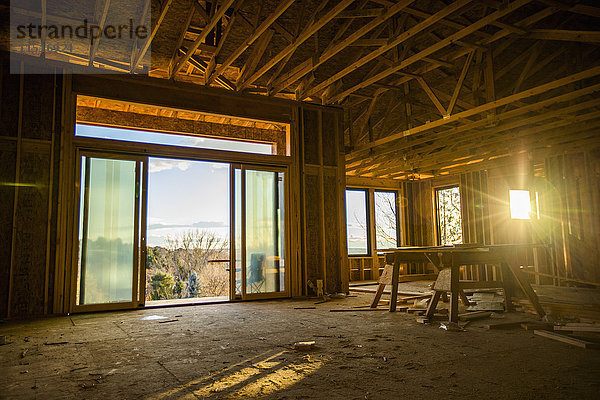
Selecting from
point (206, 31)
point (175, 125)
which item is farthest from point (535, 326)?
point (175, 125)

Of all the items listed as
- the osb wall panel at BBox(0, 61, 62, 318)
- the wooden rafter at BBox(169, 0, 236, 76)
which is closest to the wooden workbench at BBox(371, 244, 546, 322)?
the wooden rafter at BBox(169, 0, 236, 76)

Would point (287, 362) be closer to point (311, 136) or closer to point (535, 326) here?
point (535, 326)

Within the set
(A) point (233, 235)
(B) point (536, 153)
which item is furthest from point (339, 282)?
(B) point (536, 153)

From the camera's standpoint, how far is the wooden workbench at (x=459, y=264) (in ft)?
16.3

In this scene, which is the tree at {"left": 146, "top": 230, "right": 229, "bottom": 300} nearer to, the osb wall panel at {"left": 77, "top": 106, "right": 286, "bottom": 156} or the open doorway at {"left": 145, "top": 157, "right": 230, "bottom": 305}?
the open doorway at {"left": 145, "top": 157, "right": 230, "bottom": 305}

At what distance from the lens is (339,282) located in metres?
8.27

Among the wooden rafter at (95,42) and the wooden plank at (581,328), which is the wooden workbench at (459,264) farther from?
the wooden rafter at (95,42)

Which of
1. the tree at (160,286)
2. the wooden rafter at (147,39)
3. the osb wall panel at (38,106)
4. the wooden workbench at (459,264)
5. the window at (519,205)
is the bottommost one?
the tree at (160,286)

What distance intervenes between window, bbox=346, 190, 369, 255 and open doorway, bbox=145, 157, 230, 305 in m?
4.23

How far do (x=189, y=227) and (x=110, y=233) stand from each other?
7.61 meters

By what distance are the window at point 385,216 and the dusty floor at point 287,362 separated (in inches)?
401

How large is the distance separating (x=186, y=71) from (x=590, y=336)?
7477 mm

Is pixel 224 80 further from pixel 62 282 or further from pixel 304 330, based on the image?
pixel 304 330

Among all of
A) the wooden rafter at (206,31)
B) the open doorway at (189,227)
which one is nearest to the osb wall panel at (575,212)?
the wooden rafter at (206,31)
